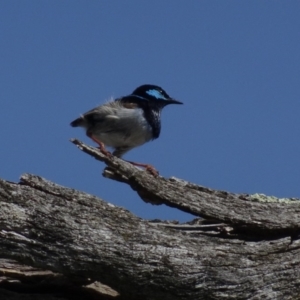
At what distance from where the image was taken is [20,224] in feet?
→ 24.8

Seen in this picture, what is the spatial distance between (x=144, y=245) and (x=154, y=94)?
7.43 m

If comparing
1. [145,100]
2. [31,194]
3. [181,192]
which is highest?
[145,100]

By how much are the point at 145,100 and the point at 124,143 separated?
1.31 m

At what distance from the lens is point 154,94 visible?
15.2 metres

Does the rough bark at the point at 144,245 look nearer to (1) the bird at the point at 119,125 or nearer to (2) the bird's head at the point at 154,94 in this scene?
(1) the bird at the point at 119,125

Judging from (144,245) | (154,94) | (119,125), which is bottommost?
(144,245)

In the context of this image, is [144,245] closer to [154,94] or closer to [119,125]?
[119,125]

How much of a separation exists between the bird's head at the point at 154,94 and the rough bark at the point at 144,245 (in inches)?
238

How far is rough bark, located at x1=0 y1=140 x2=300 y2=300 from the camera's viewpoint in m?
7.66

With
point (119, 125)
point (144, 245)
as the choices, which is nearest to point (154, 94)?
point (119, 125)

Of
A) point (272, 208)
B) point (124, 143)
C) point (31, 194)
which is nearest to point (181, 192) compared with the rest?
point (272, 208)

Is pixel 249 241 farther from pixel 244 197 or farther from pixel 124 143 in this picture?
pixel 124 143

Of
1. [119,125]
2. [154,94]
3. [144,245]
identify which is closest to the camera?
[144,245]

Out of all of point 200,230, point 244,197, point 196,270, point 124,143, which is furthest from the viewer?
point 124,143
